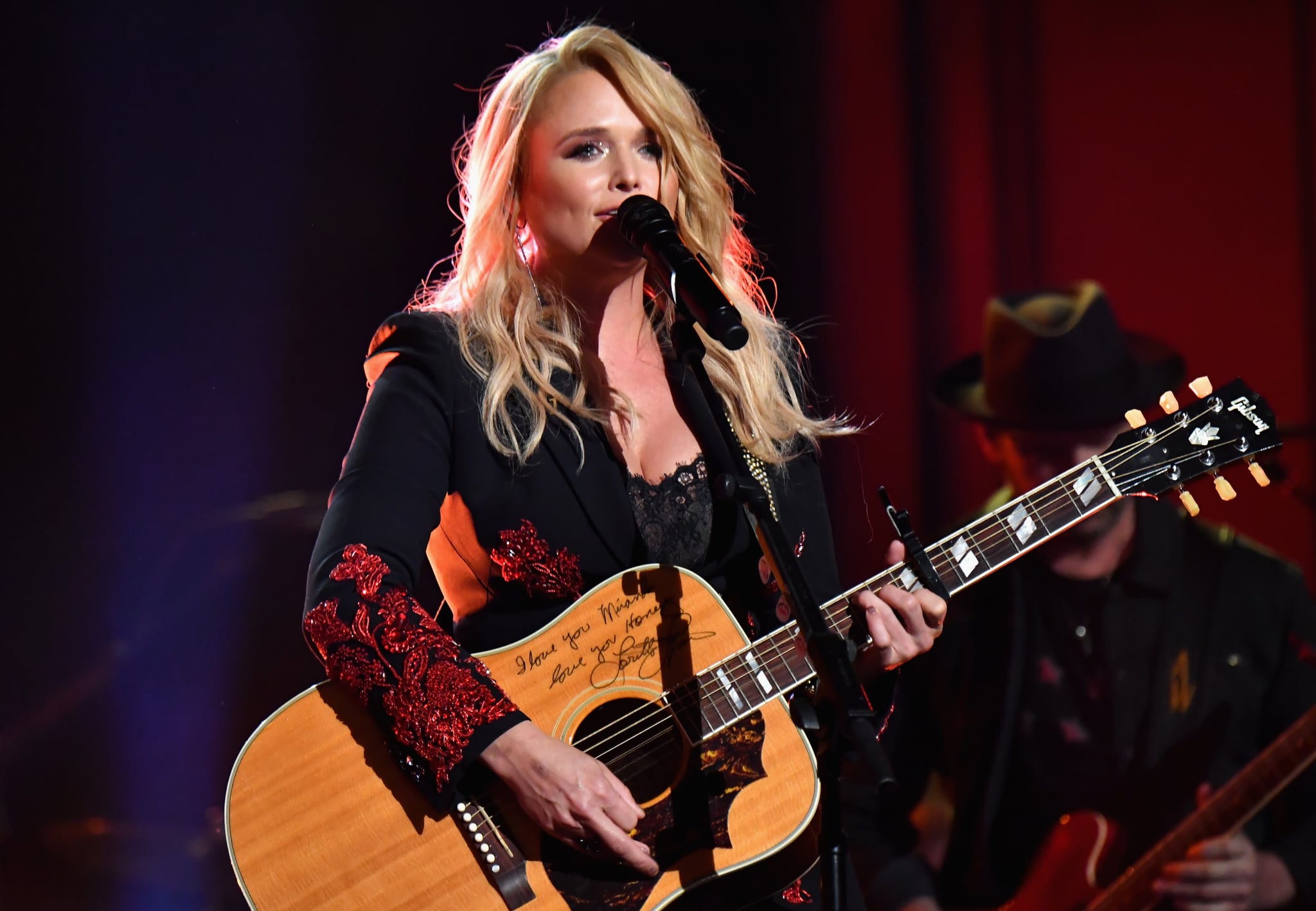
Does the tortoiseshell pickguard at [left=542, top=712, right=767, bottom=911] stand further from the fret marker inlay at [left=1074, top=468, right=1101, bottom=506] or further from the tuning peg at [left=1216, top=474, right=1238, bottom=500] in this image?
the tuning peg at [left=1216, top=474, right=1238, bottom=500]

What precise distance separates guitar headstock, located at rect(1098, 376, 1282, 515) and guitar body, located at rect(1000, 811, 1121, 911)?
3.79 feet

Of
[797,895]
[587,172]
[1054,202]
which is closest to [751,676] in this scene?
[797,895]

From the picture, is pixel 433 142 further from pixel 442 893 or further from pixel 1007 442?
pixel 442 893

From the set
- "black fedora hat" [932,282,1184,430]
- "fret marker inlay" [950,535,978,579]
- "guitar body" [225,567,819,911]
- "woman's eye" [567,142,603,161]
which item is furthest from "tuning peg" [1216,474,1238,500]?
"woman's eye" [567,142,603,161]

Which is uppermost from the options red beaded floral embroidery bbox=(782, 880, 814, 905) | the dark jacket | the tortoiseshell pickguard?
the tortoiseshell pickguard

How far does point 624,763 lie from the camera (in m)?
1.77

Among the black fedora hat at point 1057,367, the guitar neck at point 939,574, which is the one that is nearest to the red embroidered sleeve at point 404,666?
the guitar neck at point 939,574

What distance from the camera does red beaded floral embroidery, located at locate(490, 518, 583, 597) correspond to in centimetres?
186

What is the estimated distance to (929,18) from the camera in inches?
123

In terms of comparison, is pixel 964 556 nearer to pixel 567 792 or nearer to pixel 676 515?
pixel 676 515

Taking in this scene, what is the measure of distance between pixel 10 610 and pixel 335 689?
160 centimetres

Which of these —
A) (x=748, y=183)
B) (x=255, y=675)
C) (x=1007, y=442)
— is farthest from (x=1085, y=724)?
(x=255, y=675)

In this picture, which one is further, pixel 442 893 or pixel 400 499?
pixel 400 499

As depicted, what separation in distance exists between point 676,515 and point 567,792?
0.52 meters
